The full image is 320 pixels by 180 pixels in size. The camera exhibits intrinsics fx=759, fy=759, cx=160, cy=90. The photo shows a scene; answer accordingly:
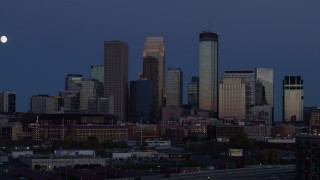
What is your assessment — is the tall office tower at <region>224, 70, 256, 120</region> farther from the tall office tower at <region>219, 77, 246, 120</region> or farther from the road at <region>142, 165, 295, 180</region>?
the road at <region>142, 165, 295, 180</region>

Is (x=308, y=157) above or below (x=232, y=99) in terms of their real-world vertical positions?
below

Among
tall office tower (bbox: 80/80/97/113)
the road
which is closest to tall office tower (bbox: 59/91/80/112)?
tall office tower (bbox: 80/80/97/113)

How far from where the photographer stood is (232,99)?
16650 cm

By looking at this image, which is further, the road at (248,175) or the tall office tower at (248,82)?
the tall office tower at (248,82)

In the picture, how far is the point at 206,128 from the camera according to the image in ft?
384

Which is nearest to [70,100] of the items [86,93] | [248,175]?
[86,93]

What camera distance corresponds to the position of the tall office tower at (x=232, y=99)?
166250mm

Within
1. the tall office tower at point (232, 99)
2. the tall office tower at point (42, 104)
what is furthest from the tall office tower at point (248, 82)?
the tall office tower at point (42, 104)

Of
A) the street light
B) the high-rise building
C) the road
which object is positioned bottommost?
the road

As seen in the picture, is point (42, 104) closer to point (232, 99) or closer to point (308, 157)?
point (232, 99)

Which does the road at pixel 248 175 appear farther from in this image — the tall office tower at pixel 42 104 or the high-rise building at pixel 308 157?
the tall office tower at pixel 42 104

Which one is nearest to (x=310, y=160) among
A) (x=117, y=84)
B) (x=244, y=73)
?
(x=117, y=84)

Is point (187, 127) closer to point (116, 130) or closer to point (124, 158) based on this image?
point (116, 130)

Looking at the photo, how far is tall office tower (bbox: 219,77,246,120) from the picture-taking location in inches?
6545
